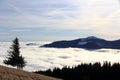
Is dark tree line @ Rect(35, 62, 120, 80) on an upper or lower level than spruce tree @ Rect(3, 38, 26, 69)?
lower

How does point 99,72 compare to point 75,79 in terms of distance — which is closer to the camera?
point 75,79

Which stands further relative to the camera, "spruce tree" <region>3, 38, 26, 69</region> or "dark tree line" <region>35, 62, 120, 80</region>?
"dark tree line" <region>35, 62, 120, 80</region>

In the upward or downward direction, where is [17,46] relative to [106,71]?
upward

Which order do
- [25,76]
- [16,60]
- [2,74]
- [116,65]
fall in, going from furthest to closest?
[116,65]
[16,60]
[25,76]
[2,74]

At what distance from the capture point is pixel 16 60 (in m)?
118

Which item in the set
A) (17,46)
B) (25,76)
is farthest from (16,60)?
(25,76)

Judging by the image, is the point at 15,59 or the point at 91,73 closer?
the point at 15,59

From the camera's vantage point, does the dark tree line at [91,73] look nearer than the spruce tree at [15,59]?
No

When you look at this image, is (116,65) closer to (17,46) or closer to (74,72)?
(74,72)

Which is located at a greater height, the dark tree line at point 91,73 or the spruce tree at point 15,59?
the spruce tree at point 15,59

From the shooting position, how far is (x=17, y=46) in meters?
124

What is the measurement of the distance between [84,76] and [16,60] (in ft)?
86.4

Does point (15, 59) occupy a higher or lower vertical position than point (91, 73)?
higher

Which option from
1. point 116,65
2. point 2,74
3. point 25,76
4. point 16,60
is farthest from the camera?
point 116,65
